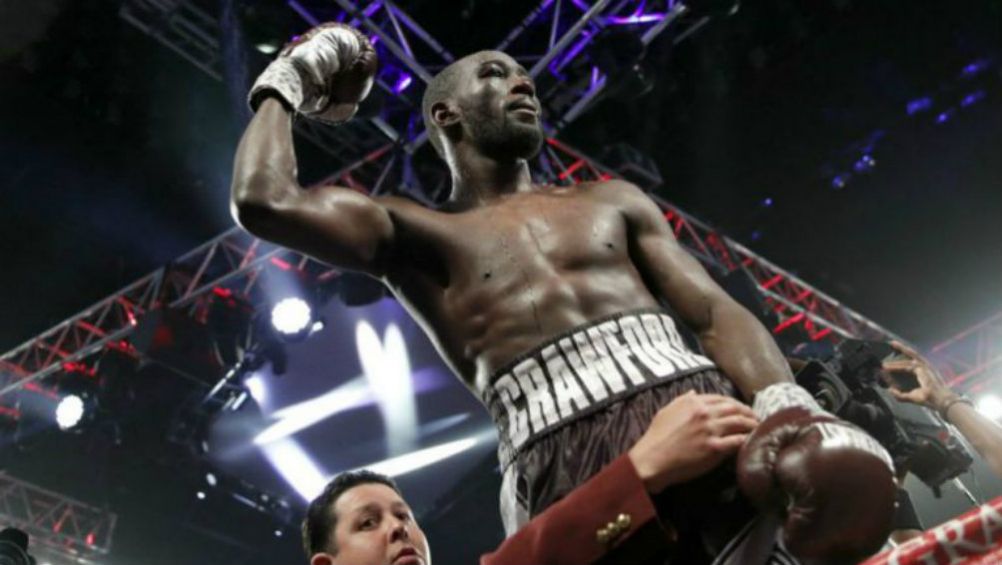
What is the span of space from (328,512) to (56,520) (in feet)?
21.0

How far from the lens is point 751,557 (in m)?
1.05

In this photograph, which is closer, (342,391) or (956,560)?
(956,560)

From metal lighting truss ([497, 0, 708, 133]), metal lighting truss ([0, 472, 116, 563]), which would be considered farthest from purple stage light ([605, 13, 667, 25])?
metal lighting truss ([0, 472, 116, 563])

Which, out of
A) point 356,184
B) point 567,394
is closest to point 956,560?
point 567,394

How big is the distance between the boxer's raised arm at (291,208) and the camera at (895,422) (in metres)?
1.75

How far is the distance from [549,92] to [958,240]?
484 cm

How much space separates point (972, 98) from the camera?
7.50 meters

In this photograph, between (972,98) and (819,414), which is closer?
(819,414)

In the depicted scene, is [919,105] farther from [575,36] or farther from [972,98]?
[575,36]

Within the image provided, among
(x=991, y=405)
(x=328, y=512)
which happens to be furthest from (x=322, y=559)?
(x=991, y=405)

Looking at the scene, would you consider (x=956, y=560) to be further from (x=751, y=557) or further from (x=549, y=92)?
(x=549, y=92)

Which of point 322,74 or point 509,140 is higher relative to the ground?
point 322,74

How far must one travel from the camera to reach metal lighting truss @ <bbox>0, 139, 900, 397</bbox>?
6.40 m

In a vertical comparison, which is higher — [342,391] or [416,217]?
[342,391]
